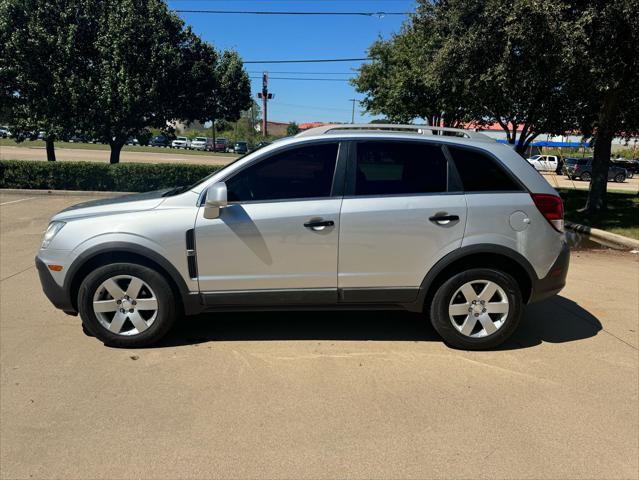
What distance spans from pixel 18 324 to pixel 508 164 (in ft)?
15.1

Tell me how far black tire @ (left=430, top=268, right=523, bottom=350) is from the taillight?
1.91ft

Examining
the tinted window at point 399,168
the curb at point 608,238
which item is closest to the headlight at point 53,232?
the tinted window at point 399,168

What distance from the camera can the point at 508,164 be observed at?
3.99 m

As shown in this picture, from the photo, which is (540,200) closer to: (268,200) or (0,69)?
(268,200)

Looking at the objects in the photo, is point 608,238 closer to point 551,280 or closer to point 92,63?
point 551,280

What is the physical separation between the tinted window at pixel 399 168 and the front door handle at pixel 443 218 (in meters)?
0.22

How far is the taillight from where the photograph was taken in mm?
3949

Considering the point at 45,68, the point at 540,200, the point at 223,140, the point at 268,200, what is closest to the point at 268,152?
the point at 268,200

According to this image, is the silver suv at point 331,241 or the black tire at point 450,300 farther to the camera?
the black tire at point 450,300

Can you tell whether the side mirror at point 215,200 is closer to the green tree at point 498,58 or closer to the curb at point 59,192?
the green tree at point 498,58

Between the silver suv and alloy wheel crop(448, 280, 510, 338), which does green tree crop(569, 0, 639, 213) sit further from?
alloy wheel crop(448, 280, 510, 338)

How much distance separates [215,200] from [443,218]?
179cm

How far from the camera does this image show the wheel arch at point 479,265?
386cm

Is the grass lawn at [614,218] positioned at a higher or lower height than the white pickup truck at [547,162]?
lower
